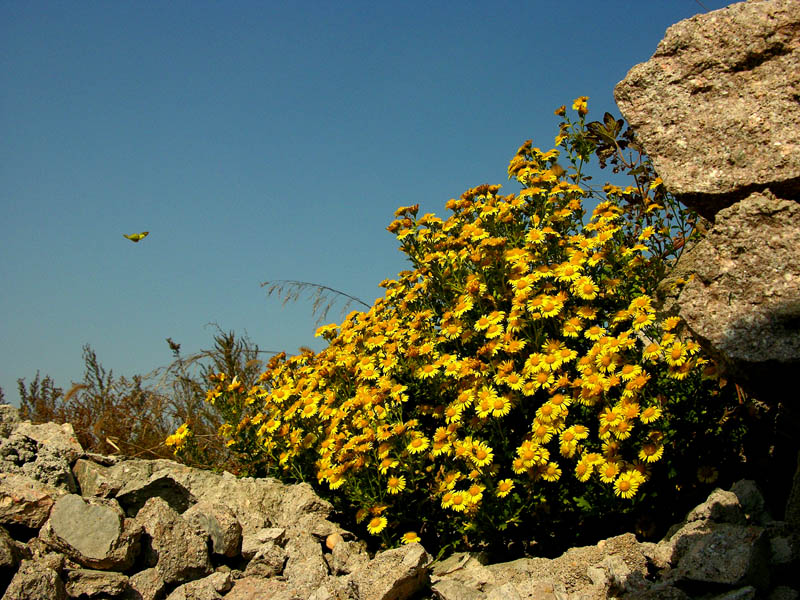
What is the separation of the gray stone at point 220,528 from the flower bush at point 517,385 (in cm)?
67

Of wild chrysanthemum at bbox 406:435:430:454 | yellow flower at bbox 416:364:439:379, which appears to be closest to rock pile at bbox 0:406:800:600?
wild chrysanthemum at bbox 406:435:430:454

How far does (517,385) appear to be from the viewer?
4137 mm

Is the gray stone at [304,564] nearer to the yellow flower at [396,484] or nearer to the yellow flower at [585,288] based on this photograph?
the yellow flower at [396,484]

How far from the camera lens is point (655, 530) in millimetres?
4059

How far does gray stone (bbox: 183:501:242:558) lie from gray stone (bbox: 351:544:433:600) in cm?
100

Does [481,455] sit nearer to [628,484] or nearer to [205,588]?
[628,484]

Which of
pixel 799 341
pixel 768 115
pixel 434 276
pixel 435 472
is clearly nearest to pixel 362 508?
pixel 435 472

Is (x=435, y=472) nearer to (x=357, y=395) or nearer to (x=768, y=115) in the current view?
(x=357, y=395)

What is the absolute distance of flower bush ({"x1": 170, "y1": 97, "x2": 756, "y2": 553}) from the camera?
3994mm

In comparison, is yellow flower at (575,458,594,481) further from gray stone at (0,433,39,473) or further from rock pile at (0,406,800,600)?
gray stone at (0,433,39,473)

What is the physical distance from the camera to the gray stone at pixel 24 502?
4.19m

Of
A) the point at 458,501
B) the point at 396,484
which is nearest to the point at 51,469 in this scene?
the point at 396,484

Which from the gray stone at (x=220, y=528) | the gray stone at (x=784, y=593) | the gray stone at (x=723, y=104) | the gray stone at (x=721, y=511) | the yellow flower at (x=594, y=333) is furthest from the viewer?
the gray stone at (x=220, y=528)

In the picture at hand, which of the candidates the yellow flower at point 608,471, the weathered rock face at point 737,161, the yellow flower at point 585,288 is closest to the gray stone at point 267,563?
the yellow flower at point 608,471
